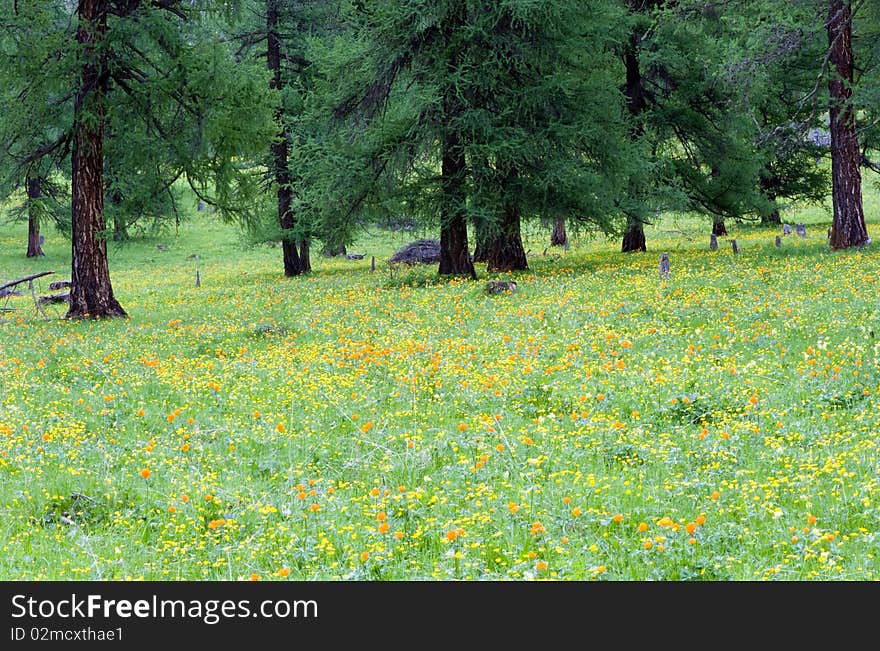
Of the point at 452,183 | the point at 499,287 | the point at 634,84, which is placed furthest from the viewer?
the point at 634,84

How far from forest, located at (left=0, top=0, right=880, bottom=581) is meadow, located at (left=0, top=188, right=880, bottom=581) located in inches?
1.8

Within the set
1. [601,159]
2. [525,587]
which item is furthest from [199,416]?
[601,159]

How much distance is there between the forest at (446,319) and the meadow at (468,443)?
0.04m

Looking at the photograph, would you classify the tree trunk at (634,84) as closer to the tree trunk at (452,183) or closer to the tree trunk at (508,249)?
the tree trunk at (508,249)

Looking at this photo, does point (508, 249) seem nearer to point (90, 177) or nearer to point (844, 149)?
point (844, 149)

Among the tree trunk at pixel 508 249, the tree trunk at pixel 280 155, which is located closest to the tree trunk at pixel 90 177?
the tree trunk at pixel 508 249

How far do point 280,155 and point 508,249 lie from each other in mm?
11454

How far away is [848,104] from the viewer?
828 inches

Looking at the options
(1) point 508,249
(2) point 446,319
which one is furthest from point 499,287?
(1) point 508,249

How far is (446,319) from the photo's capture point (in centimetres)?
1608

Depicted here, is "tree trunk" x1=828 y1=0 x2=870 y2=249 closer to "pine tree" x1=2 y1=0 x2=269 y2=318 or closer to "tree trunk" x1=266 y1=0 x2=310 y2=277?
"pine tree" x1=2 y1=0 x2=269 y2=318

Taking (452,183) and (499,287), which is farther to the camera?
(452,183)

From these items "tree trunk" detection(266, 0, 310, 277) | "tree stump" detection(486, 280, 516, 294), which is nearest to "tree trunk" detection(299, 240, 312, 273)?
"tree trunk" detection(266, 0, 310, 277)

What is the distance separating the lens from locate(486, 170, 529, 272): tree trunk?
24.4 metres
